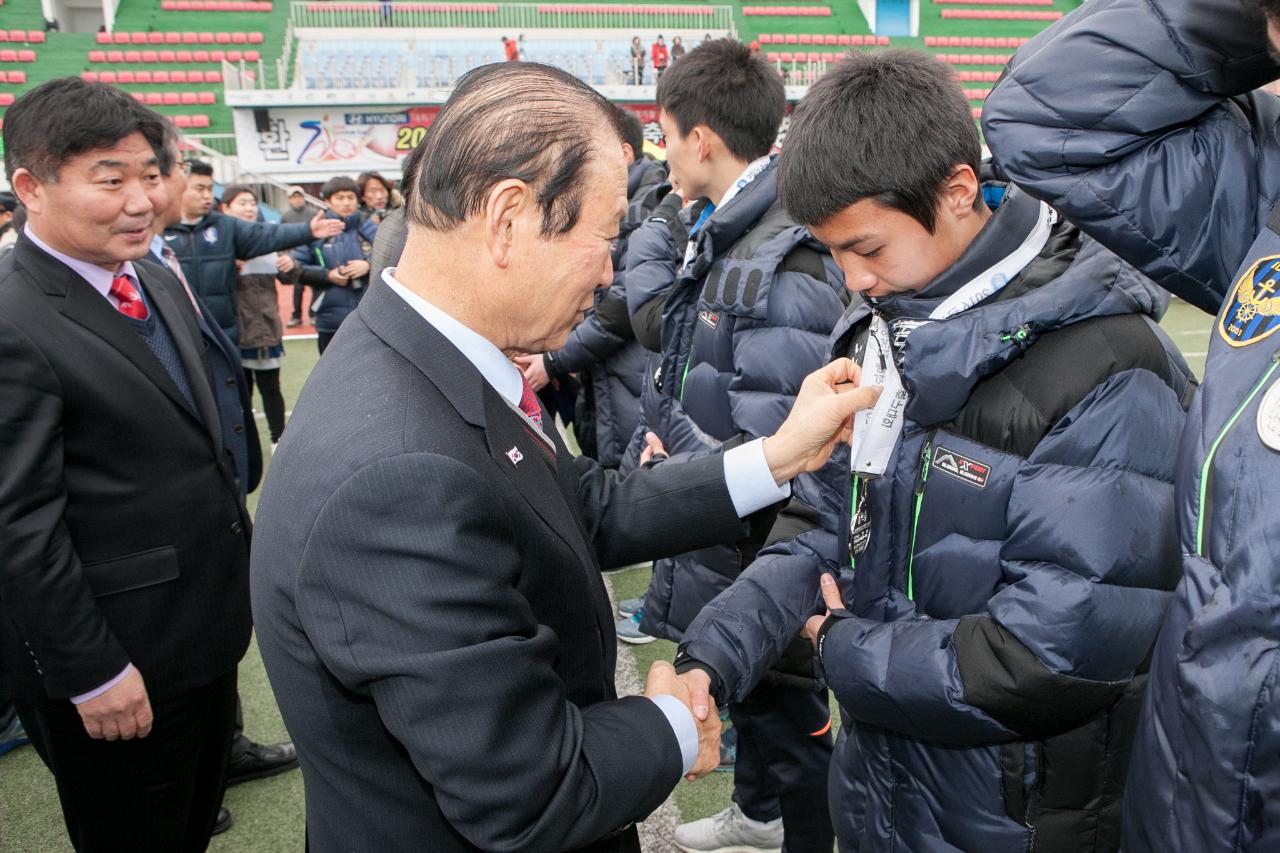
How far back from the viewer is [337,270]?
750 cm

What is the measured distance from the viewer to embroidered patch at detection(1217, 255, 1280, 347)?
110 cm

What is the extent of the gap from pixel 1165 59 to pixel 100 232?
2380 mm

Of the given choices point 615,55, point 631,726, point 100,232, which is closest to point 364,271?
point 100,232

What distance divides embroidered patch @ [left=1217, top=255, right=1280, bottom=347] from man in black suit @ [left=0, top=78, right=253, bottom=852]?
2.29 m

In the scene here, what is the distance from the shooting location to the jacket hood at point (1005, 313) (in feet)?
4.94

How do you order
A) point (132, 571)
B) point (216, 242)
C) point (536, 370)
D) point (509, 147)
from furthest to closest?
point (216, 242) < point (536, 370) < point (132, 571) < point (509, 147)

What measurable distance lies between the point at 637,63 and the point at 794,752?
898 inches

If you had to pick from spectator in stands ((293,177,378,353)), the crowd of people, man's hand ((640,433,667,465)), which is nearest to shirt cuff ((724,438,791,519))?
the crowd of people

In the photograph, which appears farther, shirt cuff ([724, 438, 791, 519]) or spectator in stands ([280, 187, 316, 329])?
spectator in stands ([280, 187, 316, 329])

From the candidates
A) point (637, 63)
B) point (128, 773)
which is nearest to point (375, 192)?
point (128, 773)

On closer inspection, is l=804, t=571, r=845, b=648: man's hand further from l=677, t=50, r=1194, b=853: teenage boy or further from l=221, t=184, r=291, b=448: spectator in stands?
l=221, t=184, r=291, b=448: spectator in stands

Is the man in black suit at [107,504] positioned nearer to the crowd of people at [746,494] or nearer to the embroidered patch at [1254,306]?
the crowd of people at [746,494]

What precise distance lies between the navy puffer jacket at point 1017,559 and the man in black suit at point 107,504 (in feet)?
4.87

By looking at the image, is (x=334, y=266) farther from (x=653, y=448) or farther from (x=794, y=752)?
(x=794, y=752)
